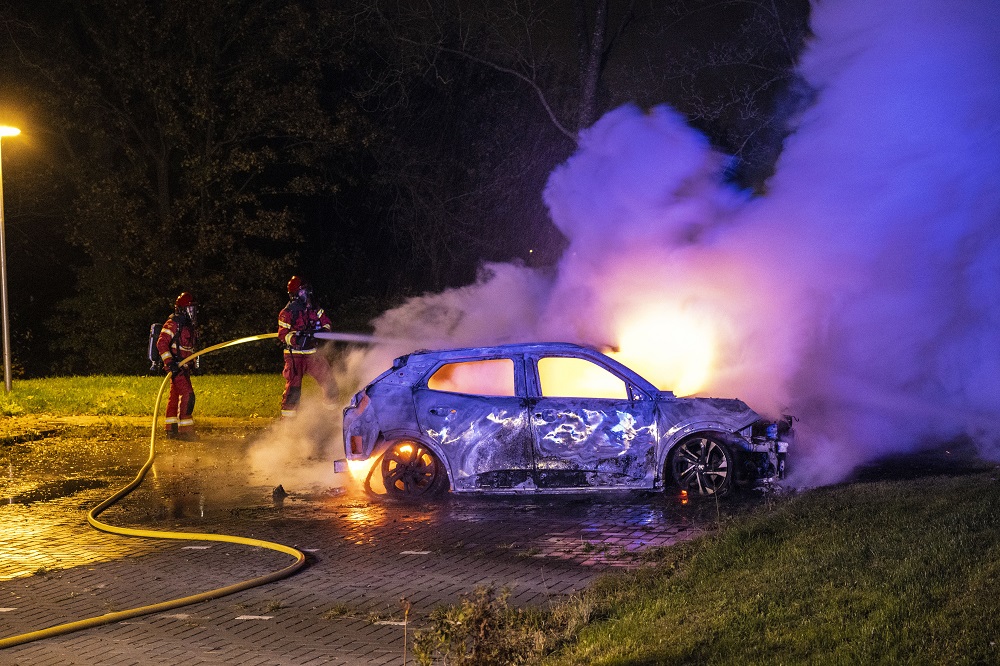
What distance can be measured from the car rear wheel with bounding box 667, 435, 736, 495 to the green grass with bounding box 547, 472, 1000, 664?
6.08ft

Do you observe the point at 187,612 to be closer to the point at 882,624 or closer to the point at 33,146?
the point at 882,624

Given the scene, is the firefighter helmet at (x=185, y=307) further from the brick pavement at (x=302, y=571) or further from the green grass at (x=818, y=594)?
the green grass at (x=818, y=594)

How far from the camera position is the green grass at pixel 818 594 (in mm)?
5535

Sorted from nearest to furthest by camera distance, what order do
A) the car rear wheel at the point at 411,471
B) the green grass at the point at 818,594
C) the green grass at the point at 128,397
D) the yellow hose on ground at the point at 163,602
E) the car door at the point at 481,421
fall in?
the green grass at the point at 818,594 → the yellow hose on ground at the point at 163,602 → the car door at the point at 481,421 → the car rear wheel at the point at 411,471 → the green grass at the point at 128,397

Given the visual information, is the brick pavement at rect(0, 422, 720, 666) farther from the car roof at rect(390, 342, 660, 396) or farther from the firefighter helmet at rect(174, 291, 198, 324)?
the firefighter helmet at rect(174, 291, 198, 324)

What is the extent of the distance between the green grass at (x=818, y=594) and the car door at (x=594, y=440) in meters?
1.97

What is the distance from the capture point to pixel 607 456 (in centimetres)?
1056

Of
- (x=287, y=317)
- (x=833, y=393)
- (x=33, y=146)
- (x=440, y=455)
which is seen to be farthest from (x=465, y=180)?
(x=440, y=455)

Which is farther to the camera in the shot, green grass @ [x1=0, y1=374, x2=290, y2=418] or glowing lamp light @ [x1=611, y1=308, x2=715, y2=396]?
green grass @ [x1=0, y1=374, x2=290, y2=418]

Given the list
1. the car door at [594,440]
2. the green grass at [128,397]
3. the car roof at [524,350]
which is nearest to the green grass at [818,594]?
the car door at [594,440]

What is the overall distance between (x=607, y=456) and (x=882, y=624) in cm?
490

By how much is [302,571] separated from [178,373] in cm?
877

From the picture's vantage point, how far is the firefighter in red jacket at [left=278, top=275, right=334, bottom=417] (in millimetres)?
15859

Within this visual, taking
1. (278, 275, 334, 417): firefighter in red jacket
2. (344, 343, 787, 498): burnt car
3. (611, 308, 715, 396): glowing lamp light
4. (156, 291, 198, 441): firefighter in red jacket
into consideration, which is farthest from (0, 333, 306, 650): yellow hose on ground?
(611, 308, 715, 396): glowing lamp light
